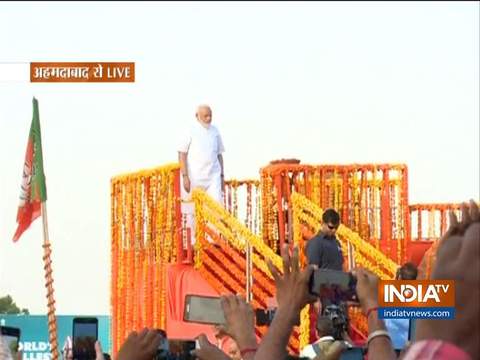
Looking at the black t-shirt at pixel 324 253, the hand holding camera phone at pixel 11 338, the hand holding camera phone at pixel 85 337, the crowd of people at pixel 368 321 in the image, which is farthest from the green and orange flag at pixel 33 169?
the hand holding camera phone at pixel 85 337

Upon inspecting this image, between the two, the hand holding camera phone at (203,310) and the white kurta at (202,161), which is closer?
the hand holding camera phone at (203,310)

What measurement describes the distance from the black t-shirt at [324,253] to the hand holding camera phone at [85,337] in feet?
16.3

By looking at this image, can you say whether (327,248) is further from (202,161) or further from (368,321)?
(368,321)

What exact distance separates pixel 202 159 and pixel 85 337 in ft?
23.8

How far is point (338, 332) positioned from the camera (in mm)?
6797

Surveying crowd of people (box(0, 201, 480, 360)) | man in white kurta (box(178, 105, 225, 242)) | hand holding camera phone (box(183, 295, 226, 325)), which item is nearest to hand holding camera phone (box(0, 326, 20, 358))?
crowd of people (box(0, 201, 480, 360))

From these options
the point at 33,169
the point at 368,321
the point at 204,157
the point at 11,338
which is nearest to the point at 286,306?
the point at 368,321

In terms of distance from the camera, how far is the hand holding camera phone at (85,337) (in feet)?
18.2

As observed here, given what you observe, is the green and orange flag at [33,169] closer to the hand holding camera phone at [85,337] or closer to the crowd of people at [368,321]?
the crowd of people at [368,321]

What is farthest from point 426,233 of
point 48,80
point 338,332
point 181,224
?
point 338,332

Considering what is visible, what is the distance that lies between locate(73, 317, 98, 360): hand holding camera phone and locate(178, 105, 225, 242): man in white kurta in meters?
6.86

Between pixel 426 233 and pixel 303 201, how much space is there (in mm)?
3689

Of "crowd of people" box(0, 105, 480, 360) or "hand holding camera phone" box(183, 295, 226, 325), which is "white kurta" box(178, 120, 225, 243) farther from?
"hand holding camera phone" box(183, 295, 226, 325)

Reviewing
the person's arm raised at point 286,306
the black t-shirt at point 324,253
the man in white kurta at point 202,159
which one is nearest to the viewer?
the person's arm raised at point 286,306
